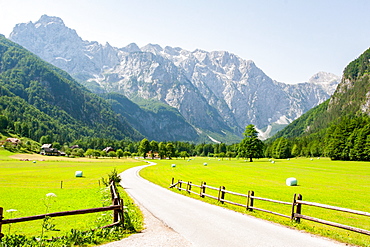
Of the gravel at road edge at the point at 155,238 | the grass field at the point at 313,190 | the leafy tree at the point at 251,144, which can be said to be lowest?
the grass field at the point at 313,190

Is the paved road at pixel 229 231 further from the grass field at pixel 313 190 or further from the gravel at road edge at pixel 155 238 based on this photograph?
the grass field at pixel 313 190

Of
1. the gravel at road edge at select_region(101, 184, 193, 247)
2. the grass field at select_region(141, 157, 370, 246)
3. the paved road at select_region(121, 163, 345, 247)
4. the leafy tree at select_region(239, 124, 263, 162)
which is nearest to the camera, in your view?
the gravel at road edge at select_region(101, 184, 193, 247)

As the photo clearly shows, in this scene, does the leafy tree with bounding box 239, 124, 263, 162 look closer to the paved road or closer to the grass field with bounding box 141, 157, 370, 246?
the grass field with bounding box 141, 157, 370, 246

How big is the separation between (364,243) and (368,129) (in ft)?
387

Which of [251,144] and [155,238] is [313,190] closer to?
[155,238]

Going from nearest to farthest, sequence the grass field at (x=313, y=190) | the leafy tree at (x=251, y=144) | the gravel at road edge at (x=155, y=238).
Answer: the gravel at road edge at (x=155, y=238) < the grass field at (x=313, y=190) < the leafy tree at (x=251, y=144)

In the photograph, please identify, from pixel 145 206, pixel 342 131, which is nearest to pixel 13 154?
pixel 145 206

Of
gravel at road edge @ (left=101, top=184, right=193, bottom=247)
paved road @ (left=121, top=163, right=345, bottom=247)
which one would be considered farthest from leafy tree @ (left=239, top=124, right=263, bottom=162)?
gravel at road edge @ (left=101, top=184, right=193, bottom=247)

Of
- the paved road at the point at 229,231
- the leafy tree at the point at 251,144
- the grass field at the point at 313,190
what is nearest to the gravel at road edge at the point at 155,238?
the paved road at the point at 229,231

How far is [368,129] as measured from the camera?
362 ft

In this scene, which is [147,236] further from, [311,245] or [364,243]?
[364,243]

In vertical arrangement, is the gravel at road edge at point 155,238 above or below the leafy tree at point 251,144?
below

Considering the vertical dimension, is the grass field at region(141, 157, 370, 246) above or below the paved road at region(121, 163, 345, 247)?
below

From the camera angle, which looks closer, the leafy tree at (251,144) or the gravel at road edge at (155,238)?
the gravel at road edge at (155,238)
